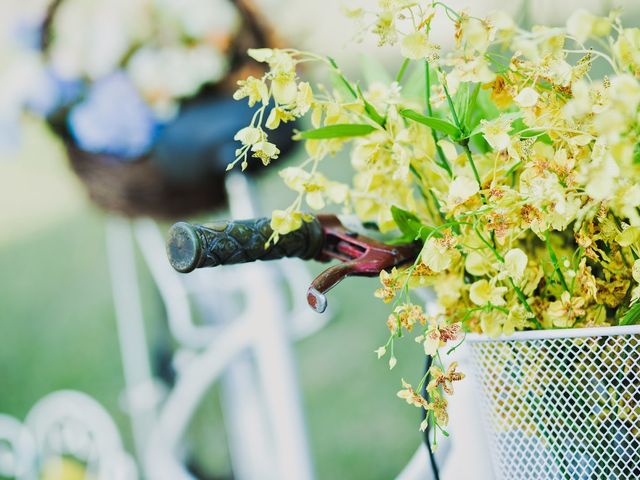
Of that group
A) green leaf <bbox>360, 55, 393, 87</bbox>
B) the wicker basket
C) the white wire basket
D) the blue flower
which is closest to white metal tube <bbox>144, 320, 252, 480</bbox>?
the wicker basket

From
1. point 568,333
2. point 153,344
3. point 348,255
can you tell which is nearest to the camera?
point 568,333

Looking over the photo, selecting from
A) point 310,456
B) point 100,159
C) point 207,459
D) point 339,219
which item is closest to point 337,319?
point 310,456

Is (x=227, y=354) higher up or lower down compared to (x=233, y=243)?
lower down

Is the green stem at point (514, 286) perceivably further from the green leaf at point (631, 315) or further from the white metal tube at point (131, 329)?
the white metal tube at point (131, 329)

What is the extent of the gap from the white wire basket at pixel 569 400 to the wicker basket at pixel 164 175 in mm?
874

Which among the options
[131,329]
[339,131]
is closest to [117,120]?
[131,329]

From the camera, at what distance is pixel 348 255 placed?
0.58 m

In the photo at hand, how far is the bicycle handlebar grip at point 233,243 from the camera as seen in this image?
0.49 metres

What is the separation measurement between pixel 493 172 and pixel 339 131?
0.12 meters

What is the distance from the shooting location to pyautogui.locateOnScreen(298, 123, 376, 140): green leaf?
521 mm

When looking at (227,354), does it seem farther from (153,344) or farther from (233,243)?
(233,243)

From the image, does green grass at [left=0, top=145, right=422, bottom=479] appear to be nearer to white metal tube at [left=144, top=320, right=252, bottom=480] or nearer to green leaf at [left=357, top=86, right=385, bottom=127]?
white metal tube at [left=144, top=320, right=252, bottom=480]

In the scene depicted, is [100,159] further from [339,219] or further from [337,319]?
Answer: [339,219]

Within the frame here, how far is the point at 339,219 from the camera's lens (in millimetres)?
603
